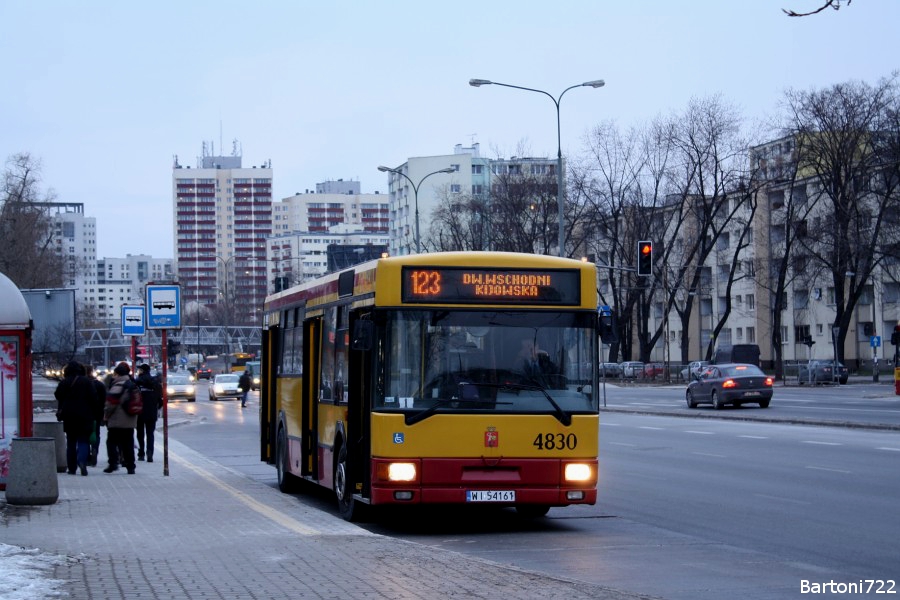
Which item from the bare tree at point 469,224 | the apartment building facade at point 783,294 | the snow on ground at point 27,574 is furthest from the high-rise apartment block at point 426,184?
the snow on ground at point 27,574

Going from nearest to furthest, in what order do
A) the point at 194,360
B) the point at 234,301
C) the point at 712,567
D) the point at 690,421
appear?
the point at 712,567, the point at 690,421, the point at 194,360, the point at 234,301

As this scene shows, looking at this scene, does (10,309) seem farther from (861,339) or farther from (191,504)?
(861,339)

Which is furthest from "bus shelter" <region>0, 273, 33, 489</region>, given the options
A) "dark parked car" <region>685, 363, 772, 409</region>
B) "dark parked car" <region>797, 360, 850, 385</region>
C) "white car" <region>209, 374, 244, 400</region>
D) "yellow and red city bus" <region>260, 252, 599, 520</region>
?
"dark parked car" <region>797, 360, 850, 385</region>

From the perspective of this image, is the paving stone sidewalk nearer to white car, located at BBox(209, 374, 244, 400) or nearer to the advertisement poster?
the advertisement poster

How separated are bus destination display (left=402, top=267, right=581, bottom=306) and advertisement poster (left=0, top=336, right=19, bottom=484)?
19.4ft

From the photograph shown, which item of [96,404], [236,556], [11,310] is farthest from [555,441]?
[96,404]

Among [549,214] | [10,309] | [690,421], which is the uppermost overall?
[549,214]

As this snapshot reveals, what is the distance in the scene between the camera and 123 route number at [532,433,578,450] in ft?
42.5

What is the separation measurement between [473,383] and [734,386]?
30785 mm

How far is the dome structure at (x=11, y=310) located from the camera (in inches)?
641

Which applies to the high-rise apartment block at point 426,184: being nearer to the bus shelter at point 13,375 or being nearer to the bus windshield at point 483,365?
the bus shelter at point 13,375

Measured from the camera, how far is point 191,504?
49.4ft

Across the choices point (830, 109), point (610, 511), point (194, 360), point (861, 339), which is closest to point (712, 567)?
point (610, 511)

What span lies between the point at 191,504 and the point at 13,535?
3496 millimetres
